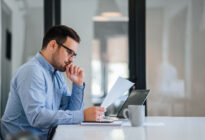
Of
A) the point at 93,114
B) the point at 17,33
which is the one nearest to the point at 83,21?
the point at 17,33

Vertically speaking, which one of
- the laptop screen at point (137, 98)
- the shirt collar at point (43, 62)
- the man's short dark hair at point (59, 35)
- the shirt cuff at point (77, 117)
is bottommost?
the shirt cuff at point (77, 117)

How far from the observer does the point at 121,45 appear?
392 cm

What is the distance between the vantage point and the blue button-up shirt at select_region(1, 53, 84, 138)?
1681mm

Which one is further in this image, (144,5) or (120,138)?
(144,5)

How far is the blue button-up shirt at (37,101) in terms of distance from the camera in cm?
168

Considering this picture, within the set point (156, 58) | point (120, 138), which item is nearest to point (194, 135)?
point (120, 138)

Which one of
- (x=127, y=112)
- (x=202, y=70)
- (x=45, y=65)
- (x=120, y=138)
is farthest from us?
(x=202, y=70)

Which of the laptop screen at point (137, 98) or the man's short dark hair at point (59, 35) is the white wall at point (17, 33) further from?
the laptop screen at point (137, 98)

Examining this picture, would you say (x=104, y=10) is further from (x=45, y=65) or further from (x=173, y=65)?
(x=45, y=65)

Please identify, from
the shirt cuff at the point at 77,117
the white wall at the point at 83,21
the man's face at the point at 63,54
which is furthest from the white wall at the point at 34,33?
the shirt cuff at the point at 77,117

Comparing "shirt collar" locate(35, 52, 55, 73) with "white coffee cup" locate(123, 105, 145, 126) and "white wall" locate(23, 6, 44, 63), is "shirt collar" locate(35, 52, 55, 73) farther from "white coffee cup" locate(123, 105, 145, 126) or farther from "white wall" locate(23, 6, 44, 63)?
"white wall" locate(23, 6, 44, 63)

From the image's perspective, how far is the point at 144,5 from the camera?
3875 millimetres

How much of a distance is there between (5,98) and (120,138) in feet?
9.71

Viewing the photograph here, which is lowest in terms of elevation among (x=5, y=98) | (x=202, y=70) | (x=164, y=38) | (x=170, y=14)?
(x=5, y=98)
